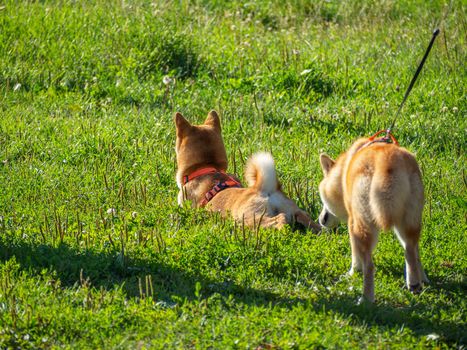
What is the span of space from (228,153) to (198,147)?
27.7 inches

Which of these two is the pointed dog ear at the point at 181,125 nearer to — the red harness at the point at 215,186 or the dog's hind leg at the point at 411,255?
the red harness at the point at 215,186

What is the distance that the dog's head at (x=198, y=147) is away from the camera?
8.00 metres

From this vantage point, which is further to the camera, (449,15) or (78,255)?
(449,15)

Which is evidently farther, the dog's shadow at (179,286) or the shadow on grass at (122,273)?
the shadow on grass at (122,273)

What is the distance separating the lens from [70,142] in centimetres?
866

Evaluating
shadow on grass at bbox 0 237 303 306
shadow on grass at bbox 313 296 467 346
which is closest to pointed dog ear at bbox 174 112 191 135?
shadow on grass at bbox 0 237 303 306

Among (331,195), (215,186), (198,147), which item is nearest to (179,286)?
(331,195)

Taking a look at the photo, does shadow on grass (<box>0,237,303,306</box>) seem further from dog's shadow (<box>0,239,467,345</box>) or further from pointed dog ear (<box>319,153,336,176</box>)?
pointed dog ear (<box>319,153,336,176</box>)

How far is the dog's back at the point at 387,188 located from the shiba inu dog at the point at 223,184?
1121 millimetres

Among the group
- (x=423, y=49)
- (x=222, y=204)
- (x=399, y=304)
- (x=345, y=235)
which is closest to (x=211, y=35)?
(x=423, y=49)

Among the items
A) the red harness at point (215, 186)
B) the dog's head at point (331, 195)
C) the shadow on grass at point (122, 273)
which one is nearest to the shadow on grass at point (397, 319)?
the shadow on grass at point (122, 273)

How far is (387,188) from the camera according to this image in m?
5.35

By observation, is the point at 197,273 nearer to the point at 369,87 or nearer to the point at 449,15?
the point at 369,87

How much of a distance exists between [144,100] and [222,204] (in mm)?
2696
